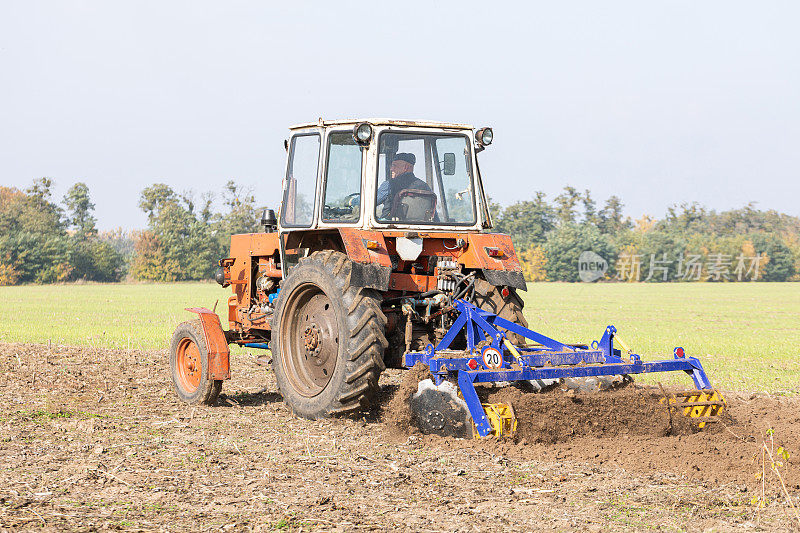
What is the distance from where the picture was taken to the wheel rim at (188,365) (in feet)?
30.6

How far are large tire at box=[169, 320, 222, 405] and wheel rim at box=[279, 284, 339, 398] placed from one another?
1141 millimetres

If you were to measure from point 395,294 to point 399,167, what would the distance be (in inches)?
49.2

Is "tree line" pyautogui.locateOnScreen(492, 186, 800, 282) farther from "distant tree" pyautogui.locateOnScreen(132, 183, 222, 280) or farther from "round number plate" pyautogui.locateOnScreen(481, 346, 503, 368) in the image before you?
"round number plate" pyautogui.locateOnScreen(481, 346, 503, 368)

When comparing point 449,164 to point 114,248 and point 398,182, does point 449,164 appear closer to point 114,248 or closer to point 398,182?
point 398,182

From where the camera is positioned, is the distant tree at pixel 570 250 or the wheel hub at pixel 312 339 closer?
the wheel hub at pixel 312 339

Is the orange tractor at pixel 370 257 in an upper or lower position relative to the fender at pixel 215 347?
upper

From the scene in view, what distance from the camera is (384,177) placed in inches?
315

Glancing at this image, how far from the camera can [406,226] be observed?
7898mm

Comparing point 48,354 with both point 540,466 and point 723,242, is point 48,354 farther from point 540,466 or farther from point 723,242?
point 723,242

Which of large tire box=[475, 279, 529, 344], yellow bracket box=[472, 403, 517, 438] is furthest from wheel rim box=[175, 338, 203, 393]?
yellow bracket box=[472, 403, 517, 438]

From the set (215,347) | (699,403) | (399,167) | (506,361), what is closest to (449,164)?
(399,167)

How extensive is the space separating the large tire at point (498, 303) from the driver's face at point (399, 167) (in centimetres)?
130

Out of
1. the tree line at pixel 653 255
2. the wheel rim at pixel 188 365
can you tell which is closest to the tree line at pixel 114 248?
the tree line at pixel 653 255

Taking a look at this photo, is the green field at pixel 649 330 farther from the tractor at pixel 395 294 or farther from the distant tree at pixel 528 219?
the distant tree at pixel 528 219
